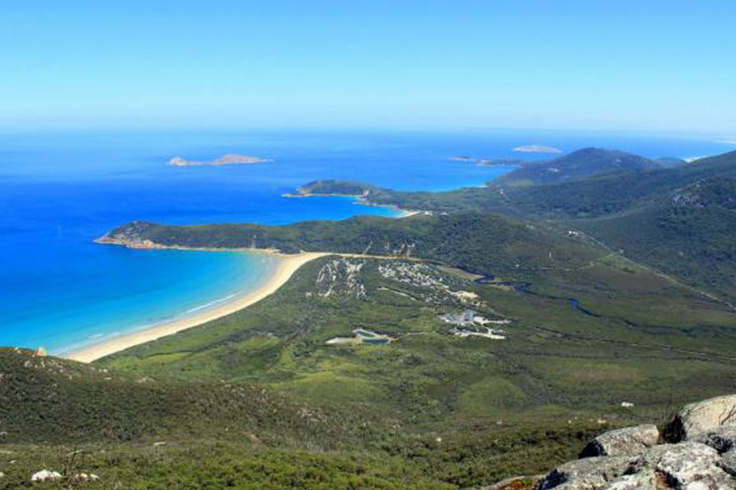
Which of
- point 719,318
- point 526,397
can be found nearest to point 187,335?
point 526,397

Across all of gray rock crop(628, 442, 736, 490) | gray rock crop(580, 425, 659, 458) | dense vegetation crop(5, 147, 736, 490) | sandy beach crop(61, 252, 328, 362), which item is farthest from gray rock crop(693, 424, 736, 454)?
sandy beach crop(61, 252, 328, 362)

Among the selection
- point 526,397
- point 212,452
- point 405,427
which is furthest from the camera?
point 526,397

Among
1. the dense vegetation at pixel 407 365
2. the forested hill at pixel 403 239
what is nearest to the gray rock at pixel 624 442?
the dense vegetation at pixel 407 365

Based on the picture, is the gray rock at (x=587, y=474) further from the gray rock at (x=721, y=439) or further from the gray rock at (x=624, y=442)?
the gray rock at (x=624, y=442)

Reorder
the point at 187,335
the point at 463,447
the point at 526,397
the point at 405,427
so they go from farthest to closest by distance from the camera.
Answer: the point at 187,335
the point at 526,397
the point at 405,427
the point at 463,447

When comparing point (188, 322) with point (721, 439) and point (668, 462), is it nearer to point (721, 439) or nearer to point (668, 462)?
point (721, 439)

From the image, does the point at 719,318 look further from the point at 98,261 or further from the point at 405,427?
the point at 98,261

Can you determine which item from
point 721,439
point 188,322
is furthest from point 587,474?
point 188,322
